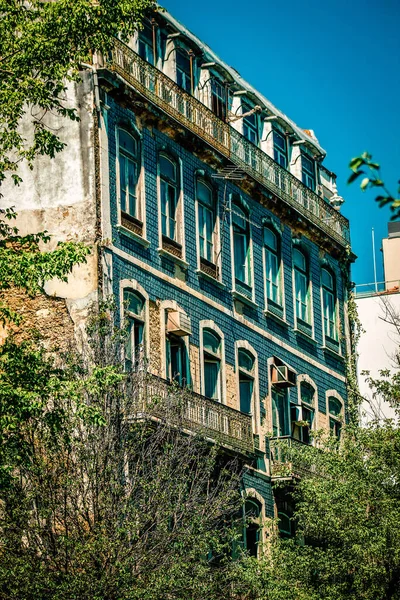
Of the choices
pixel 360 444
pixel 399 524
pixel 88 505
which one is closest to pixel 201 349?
pixel 360 444

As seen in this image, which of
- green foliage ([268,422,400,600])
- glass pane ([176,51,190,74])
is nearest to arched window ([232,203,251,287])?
glass pane ([176,51,190,74])

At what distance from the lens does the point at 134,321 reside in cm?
3331

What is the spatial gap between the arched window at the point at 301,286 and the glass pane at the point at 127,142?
29.7 ft

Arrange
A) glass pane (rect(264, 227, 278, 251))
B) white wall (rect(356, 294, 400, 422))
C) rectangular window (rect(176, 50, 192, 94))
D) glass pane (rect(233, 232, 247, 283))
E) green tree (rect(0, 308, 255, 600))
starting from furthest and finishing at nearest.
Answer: white wall (rect(356, 294, 400, 422)) → glass pane (rect(264, 227, 278, 251)) → glass pane (rect(233, 232, 247, 283)) → rectangular window (rect(176, 50, 192, 94)) → green tree (rect(0, 308, 255, 600))

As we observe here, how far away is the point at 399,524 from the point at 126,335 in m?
6.88

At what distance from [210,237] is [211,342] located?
2485 mm

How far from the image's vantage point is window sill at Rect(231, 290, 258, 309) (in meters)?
38.3

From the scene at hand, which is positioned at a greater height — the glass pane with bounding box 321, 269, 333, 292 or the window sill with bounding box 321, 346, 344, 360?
the glass pane with bounding box 321, 269, 333, 292

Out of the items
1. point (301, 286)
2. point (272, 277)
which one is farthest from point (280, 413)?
point (301, 286)

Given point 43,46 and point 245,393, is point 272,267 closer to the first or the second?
point 245,393

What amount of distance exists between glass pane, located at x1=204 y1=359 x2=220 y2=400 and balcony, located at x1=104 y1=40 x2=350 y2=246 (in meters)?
5.03

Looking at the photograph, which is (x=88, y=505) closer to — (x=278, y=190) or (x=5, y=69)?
(x=5, y=69)

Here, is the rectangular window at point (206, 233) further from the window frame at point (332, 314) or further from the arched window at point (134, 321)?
the window frame at point (332, 314)

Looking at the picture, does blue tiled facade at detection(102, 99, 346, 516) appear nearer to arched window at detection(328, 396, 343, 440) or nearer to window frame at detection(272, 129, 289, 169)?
arched window at detection(328, 396, 343, 440)
